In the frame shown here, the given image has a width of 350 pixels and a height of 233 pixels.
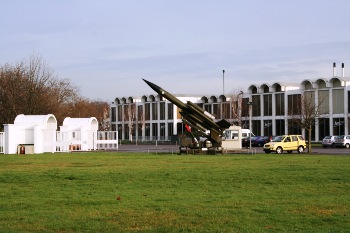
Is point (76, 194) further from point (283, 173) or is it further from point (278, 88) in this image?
point (278, 88)

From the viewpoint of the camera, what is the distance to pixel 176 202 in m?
17.3

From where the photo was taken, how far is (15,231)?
12.8 m

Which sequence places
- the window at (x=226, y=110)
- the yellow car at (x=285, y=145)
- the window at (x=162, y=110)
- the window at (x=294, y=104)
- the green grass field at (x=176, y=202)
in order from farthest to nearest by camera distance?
1. the window at (x=162, y=110)
2. the window at (x=226, y=110)
3. the window at (x=294, y=104)
4. the yellow car at (x=285, y=145)
5. the green grass field at (x=176, y=202)

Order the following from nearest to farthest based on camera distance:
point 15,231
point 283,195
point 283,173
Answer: point 15,231 < point 283,195 < point 283,173

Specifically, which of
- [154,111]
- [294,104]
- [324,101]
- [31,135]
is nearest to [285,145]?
[31,135]

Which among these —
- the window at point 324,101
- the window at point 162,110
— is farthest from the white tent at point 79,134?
the window at point 162,110

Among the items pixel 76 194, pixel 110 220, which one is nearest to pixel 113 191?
pixel 76 194

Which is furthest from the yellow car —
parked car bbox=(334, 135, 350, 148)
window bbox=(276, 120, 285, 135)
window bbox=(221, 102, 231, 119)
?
window bbox=(221, 102, 231, 119)

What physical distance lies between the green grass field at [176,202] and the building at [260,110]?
39.9 meters

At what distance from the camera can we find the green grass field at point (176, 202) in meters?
13.5

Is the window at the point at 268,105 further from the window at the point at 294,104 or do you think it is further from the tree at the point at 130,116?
the tree at the point at 130,116

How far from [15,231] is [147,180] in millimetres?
11570

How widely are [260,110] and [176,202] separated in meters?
80.4

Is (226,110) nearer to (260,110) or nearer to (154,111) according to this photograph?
(260,110)
